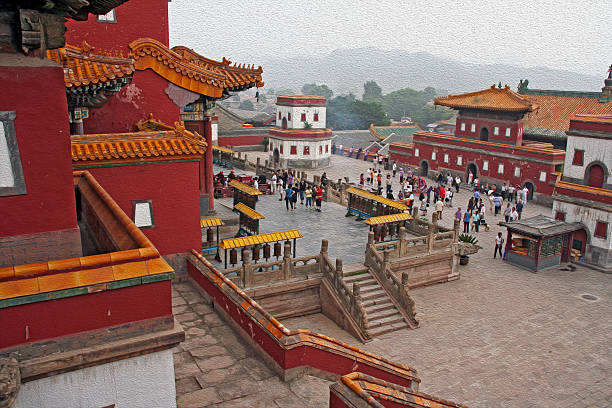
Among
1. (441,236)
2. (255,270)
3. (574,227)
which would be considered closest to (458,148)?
(574,227)

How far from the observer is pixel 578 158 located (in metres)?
26.3

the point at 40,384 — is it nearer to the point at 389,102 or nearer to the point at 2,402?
the point at 2,402

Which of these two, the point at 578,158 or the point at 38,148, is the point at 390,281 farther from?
the point at 578,158

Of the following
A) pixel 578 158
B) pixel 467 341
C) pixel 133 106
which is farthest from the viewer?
pixel 578 158

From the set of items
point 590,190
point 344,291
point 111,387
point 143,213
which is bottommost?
point 344,291

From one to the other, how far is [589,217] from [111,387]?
83.6 ft

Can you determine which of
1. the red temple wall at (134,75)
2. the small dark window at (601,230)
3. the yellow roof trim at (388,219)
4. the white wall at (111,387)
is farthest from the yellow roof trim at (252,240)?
the small dark window at (601,230)

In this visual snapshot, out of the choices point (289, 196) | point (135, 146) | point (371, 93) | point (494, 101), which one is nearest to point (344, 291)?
point (135, 146)

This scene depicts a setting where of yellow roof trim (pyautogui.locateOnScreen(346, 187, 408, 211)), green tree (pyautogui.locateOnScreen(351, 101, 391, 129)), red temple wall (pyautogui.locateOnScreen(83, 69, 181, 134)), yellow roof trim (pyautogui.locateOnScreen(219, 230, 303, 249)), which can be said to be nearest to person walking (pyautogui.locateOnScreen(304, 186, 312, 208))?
yellow roof trim (pyautogui.locateOnScreen(346, 187, 408, 211))

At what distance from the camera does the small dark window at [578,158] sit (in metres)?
26.1

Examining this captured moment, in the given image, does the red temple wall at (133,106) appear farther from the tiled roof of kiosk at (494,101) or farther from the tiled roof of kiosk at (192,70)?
the tiled roof of kiosk at (494,101)

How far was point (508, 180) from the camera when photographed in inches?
1569

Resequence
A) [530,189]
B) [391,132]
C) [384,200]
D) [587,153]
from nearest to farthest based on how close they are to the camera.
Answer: [384,200], [587,153], [530,189], [391,132]

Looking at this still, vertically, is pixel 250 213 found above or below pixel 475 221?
above
